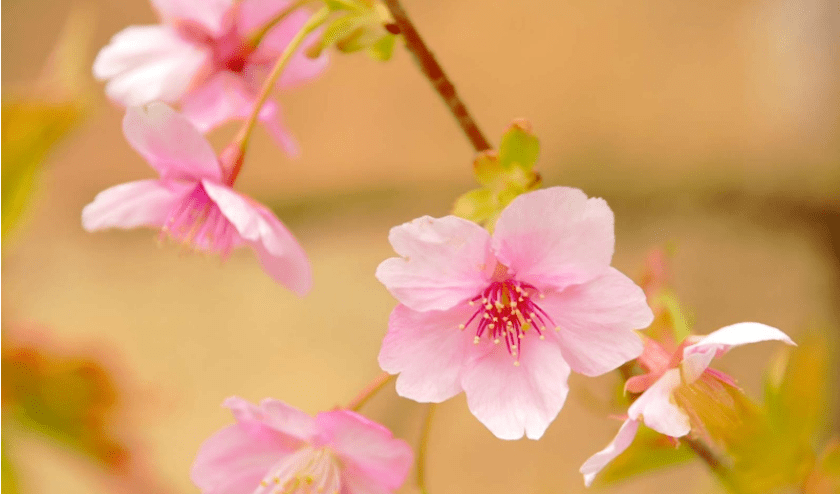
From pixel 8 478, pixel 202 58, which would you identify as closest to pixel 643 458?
pixel 202 58

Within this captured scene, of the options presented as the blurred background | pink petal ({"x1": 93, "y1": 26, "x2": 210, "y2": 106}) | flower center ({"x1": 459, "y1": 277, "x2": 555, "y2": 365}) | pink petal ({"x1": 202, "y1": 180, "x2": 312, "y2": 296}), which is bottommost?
the blurred background

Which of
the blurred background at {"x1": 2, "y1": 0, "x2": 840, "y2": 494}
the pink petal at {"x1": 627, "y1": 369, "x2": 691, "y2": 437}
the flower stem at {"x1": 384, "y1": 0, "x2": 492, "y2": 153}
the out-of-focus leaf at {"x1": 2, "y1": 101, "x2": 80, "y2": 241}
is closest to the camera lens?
the pink petal at {"x1": 627, "y1": 369, "x2": 691, "y2": 437}

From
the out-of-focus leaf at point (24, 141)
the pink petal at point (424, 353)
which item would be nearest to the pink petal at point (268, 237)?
the pink petal at point (424, 353)

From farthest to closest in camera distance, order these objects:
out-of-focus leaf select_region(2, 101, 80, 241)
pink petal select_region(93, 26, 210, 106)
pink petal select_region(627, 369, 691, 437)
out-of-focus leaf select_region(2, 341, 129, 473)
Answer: out-of-focus leaf select_region(2, 341, 129, 473), out-of-focus leaf select_region(2, 101, 80, 241), pink petal select_region(93, 26, 210, 106), pink petal select_region(627, 369, 691, 437)

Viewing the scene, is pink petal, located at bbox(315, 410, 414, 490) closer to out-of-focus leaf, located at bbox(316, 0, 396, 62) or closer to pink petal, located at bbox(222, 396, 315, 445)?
pink petal, located at bbox(222, 396, 315, 445)

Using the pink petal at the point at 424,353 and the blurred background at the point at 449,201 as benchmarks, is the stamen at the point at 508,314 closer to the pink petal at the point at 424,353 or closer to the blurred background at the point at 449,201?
the pink petal at the point at 424,353

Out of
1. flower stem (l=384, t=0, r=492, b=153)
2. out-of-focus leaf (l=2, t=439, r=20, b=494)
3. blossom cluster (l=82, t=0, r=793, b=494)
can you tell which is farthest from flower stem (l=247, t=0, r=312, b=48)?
out-of-focus leaf (l=2, t=439, r=20, b=494)

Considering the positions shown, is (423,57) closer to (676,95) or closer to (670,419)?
(670,419)

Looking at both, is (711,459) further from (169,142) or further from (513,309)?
(169,142)
